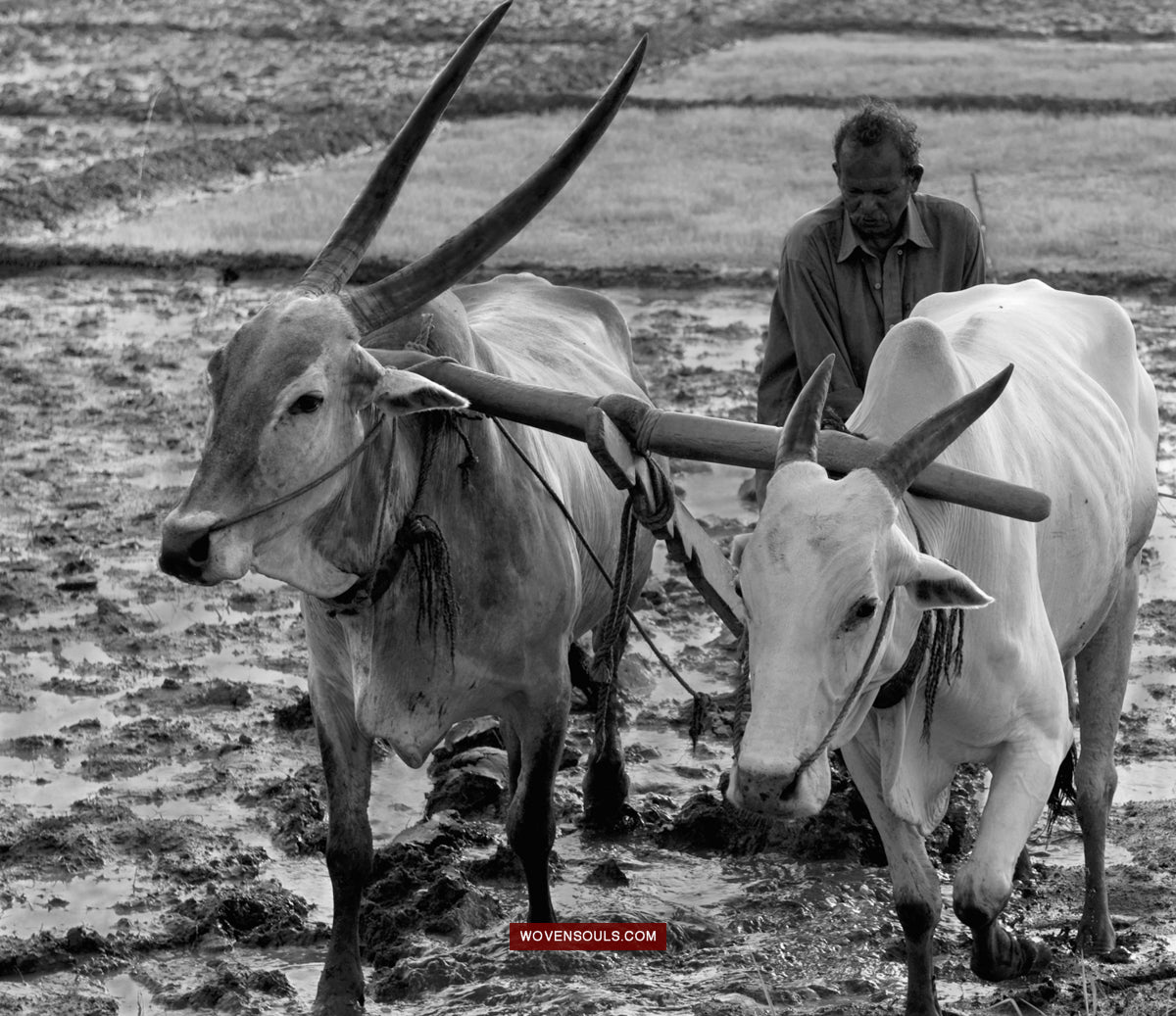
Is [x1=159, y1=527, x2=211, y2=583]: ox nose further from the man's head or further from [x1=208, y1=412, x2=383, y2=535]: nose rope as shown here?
the man's head

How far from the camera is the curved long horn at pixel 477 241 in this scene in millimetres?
3357

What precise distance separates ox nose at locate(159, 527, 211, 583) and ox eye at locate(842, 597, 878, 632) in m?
1.10

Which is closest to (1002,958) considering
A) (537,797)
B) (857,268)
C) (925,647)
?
(925,647)

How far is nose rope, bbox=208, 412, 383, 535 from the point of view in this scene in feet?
10.2

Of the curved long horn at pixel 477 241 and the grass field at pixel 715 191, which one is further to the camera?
the grass field at pixel 715 191

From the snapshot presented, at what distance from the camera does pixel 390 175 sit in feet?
11.8

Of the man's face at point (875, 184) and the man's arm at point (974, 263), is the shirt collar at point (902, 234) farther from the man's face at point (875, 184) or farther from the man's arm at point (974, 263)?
the man's arm at point (974, 263)

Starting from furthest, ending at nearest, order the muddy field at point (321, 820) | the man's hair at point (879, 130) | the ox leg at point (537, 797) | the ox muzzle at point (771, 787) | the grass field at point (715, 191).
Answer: the grass field at point (715, 191) < the man's hair at point (879, 130) < the ox leg at point (537, 797) < the muddy field at point (321, 820) < the ox muzzle at point (771, 787)

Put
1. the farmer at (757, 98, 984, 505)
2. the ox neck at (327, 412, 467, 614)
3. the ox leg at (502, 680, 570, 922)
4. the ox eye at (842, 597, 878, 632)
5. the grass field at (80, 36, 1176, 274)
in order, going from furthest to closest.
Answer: the grass field at (80, 36, 1176, 274) → the farmer at (757, 98, 984, 505) → the ox leg at (502, 680, 570, 922) → the ox neck at (327, 412, 467, 614) → the ox eye at (842, 597, 878, 632)

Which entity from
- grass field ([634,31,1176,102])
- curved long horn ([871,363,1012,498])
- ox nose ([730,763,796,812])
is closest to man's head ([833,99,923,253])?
curved long horn ([871,363,1012,498])

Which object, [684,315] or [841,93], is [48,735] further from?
[841,93]

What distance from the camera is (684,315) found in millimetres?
9539

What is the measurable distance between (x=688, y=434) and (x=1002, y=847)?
0.90 metres


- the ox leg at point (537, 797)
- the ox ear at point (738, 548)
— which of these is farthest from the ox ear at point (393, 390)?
the ox leg at point (537, 797)
